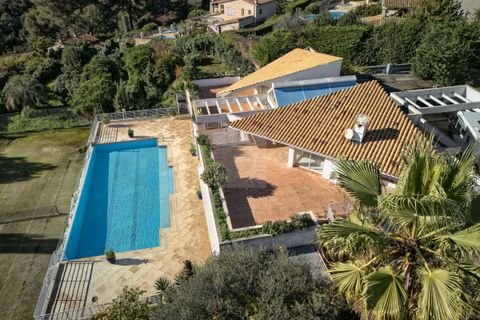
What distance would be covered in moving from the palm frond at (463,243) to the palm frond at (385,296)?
128 centimetres

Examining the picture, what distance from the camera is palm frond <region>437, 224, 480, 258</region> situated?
703 cm

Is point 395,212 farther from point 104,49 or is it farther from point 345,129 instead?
point 104,49

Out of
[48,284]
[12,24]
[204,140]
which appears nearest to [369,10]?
[204,140]

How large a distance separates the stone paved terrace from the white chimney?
9.80 feet

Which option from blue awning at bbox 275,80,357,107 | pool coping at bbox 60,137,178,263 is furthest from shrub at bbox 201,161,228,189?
blue awning at bbox 275,80,357,107

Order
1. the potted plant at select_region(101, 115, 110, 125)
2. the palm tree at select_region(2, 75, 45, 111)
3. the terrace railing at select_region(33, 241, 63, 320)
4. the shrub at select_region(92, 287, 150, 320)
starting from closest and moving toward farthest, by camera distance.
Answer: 1. the shrub at select_region(92, 287, 150, 320)
2. the terrace railing at select_region(33, 241, 63, 320)
3. the potted plant at select_region(101, 115, 110, 125)
4. the palm tree at select_region(2, 75, 45, 111)

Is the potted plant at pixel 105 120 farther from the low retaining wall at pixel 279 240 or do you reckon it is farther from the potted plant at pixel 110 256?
the low retaining wall at pixel 279 240

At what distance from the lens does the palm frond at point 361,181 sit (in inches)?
348

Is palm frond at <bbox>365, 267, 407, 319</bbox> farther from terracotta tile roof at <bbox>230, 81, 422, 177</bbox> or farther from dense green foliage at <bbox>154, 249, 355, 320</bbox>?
terracotta tile roof at <bbox>230, 81, 422, 177</bbox>

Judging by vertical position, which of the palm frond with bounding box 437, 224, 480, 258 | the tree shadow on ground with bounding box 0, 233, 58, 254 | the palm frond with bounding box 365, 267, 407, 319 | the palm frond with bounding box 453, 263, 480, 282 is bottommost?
the tree shadow on ground with bounding box 0, 233, 58, 254

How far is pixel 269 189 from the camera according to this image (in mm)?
20219

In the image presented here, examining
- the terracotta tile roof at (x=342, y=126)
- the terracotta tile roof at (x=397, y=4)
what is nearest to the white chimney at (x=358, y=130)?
the terracotta tile roof at (x=342, y=126)

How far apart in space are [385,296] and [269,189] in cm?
1316

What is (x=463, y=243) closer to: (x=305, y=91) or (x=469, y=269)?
(x=469, y=269)
